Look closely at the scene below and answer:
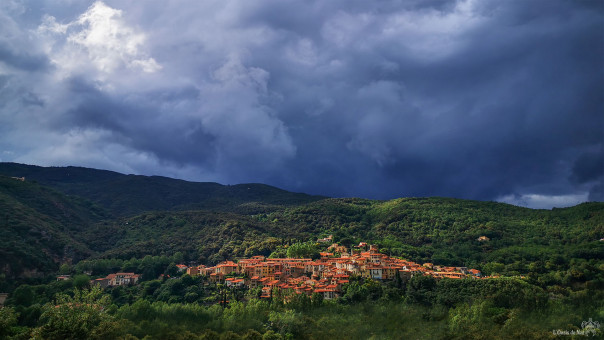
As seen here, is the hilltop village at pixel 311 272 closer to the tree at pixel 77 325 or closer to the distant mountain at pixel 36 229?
the distant mountain at pixel 36 229

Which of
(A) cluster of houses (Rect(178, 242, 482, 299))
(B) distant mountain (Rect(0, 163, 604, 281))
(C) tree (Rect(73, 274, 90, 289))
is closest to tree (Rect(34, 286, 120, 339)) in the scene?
(A) cluster of houses (Rect(178, 242, 482, 299))

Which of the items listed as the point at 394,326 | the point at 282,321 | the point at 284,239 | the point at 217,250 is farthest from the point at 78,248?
the point at 394,326

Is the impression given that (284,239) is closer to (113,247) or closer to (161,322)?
(113,247)

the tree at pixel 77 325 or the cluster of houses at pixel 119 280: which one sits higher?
the tree at pixel 77 325

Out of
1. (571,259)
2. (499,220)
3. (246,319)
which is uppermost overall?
(499,220)

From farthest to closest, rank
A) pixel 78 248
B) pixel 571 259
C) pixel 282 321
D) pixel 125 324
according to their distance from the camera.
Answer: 1. pixel 78 248
2. pixel 571 259
3. pixel 282 321
4. pixel 125 324

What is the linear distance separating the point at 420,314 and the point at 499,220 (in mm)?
92174

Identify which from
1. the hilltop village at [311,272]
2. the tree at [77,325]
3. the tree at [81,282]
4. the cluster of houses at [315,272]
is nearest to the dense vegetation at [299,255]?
the tree at [77,325]

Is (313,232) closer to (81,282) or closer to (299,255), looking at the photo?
(299,255)

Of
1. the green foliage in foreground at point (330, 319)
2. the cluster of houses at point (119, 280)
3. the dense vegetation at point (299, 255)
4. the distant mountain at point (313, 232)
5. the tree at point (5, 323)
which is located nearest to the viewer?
the green foliage in foreground at point (330, 319)

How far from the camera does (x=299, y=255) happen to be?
86438 mm

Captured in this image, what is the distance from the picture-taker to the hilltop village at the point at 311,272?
63312 millimetres

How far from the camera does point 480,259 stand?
91.0 metres

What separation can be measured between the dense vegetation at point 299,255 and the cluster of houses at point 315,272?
12.4 feet
